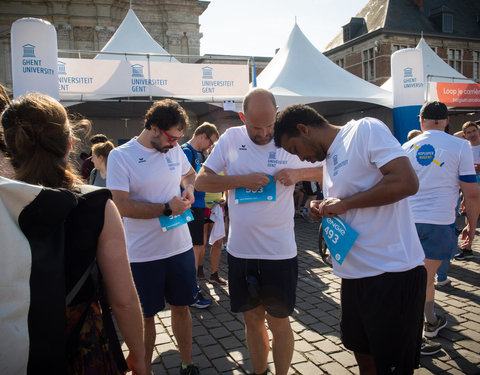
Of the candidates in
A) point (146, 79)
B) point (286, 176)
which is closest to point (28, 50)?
point (146, 79)

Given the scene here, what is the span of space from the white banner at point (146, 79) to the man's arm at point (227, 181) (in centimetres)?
735

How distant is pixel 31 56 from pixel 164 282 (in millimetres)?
6261

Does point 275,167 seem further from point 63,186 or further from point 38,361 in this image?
point 38,361

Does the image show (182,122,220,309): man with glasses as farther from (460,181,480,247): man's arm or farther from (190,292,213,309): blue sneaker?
(460,181,480,247): man's arm

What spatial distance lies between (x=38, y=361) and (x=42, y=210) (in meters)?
0.44

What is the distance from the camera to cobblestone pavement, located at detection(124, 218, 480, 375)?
9.57ft

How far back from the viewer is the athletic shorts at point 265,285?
7.91 feet

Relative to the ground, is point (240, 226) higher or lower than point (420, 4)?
lower

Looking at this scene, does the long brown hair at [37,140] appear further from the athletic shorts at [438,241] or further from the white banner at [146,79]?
the white banner at [146,79]

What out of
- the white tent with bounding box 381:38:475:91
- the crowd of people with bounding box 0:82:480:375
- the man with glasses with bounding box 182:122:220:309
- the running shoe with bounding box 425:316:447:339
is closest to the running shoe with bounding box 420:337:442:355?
the crowd of people with bounding box 0:82:480:375

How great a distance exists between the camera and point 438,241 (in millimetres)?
3367

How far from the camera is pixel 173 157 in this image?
9.45 feet

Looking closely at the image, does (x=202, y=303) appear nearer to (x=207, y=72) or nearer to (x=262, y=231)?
(x=262, y=231)

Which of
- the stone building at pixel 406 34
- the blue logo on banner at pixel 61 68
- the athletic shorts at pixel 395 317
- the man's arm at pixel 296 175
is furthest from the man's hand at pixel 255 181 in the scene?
the stone building at pixel 406 34
